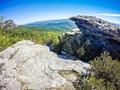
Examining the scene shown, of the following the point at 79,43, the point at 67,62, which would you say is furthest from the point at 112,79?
the point at 79,43

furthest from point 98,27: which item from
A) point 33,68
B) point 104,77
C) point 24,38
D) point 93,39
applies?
point 24,38

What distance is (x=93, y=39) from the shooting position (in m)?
32.3

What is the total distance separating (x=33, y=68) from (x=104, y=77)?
9.88m

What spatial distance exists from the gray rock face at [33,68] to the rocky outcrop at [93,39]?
14.3 ft

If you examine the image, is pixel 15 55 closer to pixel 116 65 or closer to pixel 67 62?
pixel 67 62

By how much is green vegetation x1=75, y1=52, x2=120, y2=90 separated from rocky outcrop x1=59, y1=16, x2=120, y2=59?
23.4 ft

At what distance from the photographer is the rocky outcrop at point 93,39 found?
89.4 ft

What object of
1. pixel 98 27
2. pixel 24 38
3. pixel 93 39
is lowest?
pixel 24 38

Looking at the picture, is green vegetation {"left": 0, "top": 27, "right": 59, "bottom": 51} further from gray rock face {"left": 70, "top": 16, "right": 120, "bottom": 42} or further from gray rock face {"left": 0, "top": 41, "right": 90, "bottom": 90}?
gray rock face {"left": 70, "top": 16, "right": 120, "bottom": 42}

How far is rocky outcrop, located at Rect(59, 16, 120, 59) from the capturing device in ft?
89.4

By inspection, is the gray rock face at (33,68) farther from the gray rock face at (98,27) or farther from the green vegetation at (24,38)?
the green vegetation at (24,38)

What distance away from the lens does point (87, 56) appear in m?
30.3

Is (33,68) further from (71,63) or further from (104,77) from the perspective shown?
(104,77)

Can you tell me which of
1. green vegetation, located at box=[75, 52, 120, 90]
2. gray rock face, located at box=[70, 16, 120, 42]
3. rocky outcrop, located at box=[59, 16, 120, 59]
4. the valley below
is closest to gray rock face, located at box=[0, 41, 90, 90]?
the valley below
